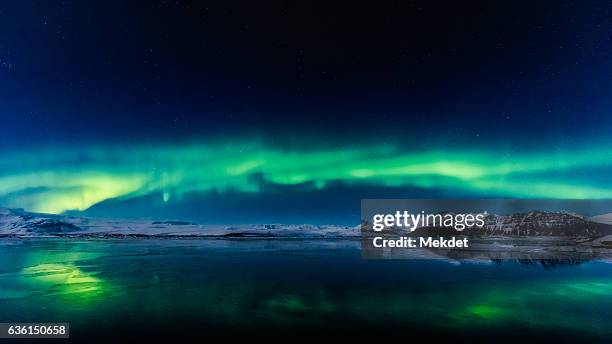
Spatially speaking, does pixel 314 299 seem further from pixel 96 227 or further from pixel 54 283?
pixel 96 227

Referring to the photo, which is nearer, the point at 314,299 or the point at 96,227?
the point at 314,299

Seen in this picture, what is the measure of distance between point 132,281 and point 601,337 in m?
27.7

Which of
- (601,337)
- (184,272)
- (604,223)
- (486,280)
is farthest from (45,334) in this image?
(604,223)

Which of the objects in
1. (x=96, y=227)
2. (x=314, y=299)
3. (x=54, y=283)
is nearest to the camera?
(x=314, y=299)

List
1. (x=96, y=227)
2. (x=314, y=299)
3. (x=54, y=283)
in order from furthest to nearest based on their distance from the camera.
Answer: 1. (x=96, y=227)
2. (x=54, y=283)
3. (x=314, y=299)

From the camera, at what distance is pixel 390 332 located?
16688mm

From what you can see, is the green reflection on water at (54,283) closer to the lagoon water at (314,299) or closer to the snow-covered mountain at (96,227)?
the lagoon water at (314,299)

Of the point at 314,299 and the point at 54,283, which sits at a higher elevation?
the point at 54,283

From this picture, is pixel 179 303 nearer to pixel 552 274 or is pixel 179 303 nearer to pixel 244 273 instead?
pixel 244 273

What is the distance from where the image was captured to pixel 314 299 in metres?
22.8

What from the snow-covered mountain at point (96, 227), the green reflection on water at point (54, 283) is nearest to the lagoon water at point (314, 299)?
the green reflection on water at point (54, 283)

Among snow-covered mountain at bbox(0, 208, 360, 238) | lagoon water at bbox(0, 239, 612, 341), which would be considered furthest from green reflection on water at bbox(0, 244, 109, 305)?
snow-covered mountain at bbox(0, 208, 360, 238)

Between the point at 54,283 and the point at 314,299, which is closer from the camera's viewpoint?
the point at 314,299

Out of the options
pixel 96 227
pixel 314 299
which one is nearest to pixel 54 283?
pixel 314 299
